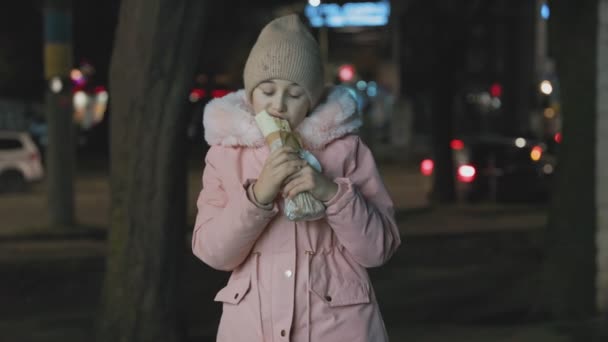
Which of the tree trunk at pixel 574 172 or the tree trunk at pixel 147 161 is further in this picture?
the tree trunk at pixel 574 172

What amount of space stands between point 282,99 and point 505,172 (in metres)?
18.5

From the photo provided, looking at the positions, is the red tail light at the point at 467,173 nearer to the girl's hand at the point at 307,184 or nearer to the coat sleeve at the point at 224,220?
the coat sleeve at the point at 224,220

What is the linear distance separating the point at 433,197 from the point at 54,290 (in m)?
10.6

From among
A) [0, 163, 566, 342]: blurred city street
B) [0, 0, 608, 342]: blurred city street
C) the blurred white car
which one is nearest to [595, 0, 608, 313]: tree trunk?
[0, 0, 608, 342]: blurred city street

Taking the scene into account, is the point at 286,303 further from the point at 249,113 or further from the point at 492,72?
the point at 492,72

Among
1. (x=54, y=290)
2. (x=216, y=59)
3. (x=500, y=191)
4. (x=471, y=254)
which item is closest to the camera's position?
(x=54, y=290)

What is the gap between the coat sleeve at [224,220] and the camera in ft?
9.75

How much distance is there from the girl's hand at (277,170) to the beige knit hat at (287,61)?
284 millimetres

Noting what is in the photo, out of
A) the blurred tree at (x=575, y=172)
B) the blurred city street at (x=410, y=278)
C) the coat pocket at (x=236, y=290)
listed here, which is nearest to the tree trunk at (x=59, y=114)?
the blurred city street at (x=410, y=278)

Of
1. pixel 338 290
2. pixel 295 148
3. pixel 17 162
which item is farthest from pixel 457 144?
pixel 295 148

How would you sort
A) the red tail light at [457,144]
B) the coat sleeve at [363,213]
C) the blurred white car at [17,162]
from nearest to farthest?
the coat sleeve at [363,213], the red tail light at [457,144], the blurred white car at [17,162]

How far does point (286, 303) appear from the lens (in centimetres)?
306

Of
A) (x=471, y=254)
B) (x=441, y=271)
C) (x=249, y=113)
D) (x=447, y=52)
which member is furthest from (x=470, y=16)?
(x=249, y=113)

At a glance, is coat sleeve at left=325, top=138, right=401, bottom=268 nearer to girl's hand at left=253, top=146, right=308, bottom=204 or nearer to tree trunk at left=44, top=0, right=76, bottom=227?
girl's hand at left=253, top=146, right=308, bottom=204
